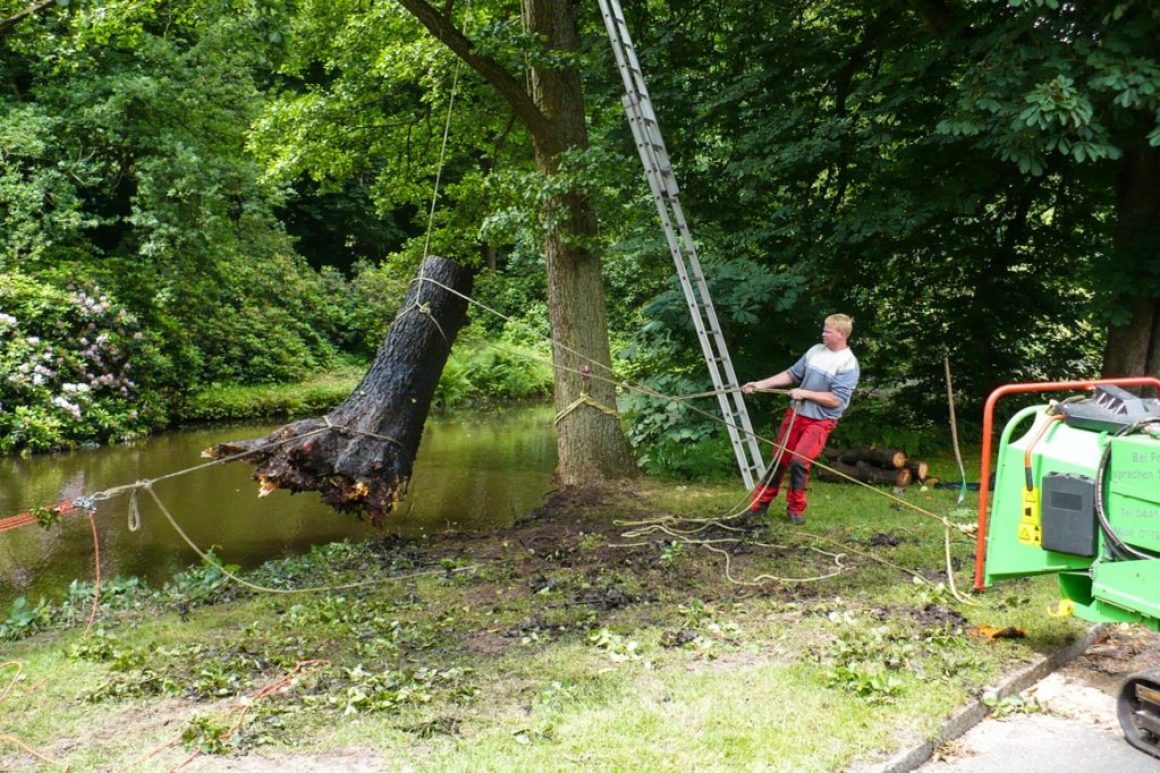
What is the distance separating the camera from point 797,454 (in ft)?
26.4

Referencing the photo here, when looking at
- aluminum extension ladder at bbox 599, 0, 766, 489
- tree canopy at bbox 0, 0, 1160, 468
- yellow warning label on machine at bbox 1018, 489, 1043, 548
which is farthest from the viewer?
tree canopy at bbox 0, 0, 1160, 468

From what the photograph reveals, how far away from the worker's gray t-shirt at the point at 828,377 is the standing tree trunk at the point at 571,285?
9.36ft

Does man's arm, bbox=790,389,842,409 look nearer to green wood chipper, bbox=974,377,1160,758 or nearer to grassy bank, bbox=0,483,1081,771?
grassy bank, bbox=0,483,1081,771

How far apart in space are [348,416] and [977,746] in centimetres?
623

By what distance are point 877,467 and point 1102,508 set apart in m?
6.23

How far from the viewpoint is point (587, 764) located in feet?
13.1

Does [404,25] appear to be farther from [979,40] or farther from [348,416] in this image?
[979,40]

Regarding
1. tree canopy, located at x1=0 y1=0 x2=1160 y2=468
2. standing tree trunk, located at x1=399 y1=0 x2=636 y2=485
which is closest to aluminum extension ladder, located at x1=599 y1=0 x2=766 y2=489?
tree canopy, located at x1=0 y1=0 x2=1160 y2=468

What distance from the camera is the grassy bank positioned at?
425 centimetres

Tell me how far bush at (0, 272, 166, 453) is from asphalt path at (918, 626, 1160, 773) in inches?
590

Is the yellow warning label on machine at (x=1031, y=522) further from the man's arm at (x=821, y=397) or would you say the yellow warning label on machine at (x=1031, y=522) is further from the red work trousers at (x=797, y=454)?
the red work trousers at (x=797, y=454)

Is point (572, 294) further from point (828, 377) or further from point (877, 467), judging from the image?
point (877, 467)

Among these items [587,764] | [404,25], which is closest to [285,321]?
[404,25]

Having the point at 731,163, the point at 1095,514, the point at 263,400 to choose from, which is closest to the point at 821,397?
the point at 1095,514
